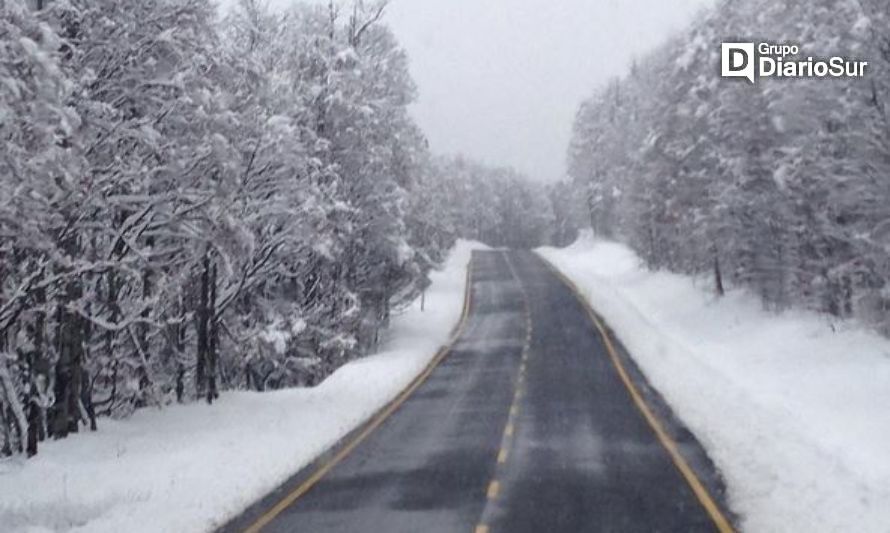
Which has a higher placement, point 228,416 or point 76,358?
point 76,358

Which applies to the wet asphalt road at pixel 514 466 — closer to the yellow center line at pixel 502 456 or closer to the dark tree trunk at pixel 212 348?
the yellow center line at pixel 502 456

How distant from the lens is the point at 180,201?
68.8 ft

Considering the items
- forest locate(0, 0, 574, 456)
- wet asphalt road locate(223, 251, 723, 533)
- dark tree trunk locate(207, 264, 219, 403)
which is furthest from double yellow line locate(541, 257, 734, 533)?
dark tree trunk locate(207, 264, 219, 403)

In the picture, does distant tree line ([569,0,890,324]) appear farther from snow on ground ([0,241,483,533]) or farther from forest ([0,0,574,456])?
snow on ground ([0,241,483,533])

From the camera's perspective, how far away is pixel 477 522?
1226 centimetres

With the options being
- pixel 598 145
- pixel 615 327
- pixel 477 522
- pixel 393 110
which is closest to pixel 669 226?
pixel 615 327

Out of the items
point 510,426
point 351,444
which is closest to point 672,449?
point 510,426

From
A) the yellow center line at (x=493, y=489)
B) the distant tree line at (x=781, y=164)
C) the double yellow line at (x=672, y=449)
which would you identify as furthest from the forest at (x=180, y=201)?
the distant tree line at (x=781, y=164)

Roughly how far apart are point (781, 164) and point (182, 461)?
69.5 ft

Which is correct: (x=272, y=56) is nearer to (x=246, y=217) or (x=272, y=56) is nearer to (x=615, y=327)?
(x=246, y=217)

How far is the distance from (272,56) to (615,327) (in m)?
17.1

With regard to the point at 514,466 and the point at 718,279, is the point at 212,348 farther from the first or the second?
the point at 718,279

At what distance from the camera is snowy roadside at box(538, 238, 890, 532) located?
1228 centimetres

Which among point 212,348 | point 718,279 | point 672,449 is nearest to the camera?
point 672,449
